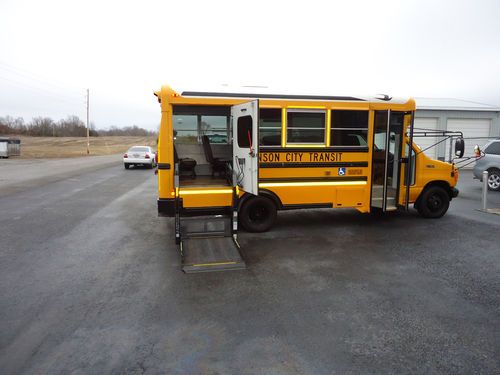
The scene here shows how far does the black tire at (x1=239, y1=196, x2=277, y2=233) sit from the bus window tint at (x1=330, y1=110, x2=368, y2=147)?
1.82 metres

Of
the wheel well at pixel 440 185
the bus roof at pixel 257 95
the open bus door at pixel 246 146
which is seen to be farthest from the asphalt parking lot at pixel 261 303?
the bus roof at pixel 257 95

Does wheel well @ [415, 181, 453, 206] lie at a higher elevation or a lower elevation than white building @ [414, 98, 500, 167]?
lower

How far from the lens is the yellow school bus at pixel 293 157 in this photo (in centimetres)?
706

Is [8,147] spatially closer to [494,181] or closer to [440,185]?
[440,185]

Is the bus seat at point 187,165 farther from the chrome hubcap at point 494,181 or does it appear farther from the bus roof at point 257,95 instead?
the chrome hubcap at point 494,181

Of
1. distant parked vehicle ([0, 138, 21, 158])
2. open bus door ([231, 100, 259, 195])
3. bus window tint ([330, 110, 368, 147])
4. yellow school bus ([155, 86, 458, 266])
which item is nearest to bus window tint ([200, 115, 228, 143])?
yellow school bus ([155, 86, 458, 266])

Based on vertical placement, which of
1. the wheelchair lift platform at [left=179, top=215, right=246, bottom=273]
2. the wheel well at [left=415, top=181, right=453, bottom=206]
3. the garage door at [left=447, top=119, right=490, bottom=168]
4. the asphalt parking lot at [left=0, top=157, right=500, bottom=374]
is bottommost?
the asphalt parking lot at [left=0, top=157, right=500, bottom=374]

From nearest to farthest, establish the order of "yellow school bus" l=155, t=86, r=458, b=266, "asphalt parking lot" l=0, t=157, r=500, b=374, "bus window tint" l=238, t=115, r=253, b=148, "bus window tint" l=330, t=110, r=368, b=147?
"asphalt parking lot" l=0, t=157, r=500, b=374
"bus window tint" l=238, t=115, r=253, b=148
"yellow school bus" l=155, t=86, r=458, b=266
"bus window tint" l=330, t=110, r=368, b=147

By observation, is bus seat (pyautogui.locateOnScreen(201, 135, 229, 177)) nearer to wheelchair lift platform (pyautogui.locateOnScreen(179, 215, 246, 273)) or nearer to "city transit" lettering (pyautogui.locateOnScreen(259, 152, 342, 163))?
"city transit" lettering (pyautogui.locateOnScreen(259, 152, 342, 163))

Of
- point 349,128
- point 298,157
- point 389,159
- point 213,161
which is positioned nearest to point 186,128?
point 213,161

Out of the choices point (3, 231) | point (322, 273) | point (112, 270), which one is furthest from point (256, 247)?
point (3, 231)

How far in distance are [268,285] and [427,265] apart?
2.58 m

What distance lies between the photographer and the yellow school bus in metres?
7.06

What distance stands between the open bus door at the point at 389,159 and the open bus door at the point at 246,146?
8.99 ft
